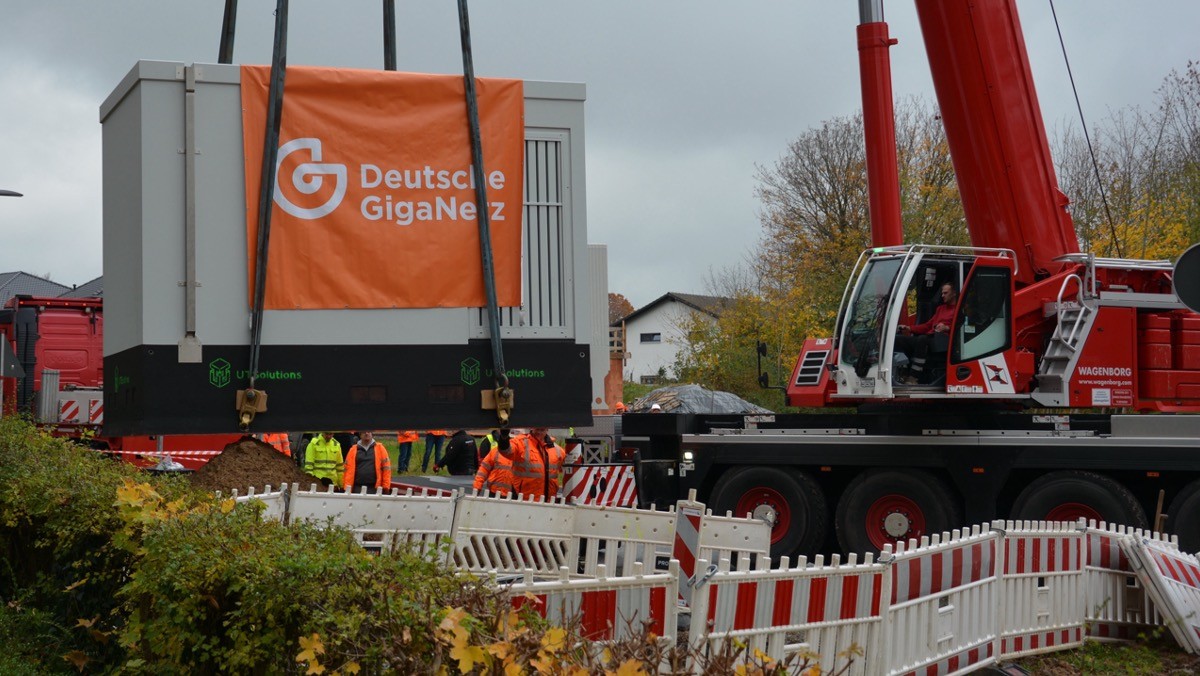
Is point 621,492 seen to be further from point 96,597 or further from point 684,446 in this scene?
point 96,597

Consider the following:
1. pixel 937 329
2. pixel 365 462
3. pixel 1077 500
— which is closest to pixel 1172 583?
pixel 1077 500

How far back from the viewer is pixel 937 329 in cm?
1366

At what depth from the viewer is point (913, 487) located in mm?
14047

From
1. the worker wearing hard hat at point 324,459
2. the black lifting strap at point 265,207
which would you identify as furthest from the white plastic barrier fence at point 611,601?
the worker wearing hard hat at point 324,459

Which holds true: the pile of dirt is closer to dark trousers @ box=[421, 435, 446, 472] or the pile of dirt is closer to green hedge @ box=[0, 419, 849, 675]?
green hedge @ box=[0, 419, 849, 675]

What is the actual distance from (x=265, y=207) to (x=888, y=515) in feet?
29.5

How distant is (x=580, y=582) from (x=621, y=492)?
9.56 meters

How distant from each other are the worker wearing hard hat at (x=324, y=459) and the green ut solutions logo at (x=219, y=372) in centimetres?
806

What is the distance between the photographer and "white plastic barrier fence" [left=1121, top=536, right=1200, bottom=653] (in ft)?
30.7

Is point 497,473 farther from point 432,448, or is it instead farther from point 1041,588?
point 432,448

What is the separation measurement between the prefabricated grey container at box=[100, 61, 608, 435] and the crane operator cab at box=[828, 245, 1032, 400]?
6480 millimetres

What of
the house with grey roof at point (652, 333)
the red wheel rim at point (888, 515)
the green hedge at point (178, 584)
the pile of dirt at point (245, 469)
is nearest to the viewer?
the green hedge at point (178, 584)

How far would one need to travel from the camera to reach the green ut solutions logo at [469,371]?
25.0 feet

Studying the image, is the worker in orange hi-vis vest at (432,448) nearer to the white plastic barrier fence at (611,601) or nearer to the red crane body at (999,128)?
the red crane body at (999,128)
